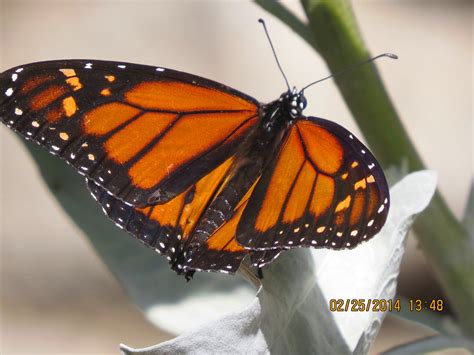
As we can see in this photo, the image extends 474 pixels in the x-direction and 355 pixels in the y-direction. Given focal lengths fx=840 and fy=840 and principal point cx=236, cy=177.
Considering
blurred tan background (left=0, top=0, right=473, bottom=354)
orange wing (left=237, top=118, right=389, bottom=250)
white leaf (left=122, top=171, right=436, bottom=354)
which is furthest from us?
blurred tan background (left=0, top=0, right=473, bottom=354)

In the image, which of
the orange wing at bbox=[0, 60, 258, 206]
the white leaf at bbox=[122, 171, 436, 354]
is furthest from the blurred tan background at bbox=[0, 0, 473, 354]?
the white leaf at bbox=[122, 171, 436, 354]

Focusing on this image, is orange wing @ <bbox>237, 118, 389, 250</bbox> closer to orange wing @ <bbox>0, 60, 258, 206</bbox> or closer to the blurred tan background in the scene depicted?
orange wing @ <bbox>0, 60, 258, 206</bbox>

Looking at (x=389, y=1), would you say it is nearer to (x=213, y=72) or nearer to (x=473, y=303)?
(x=213, y=72)

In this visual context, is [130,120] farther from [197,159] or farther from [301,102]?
[301,102]

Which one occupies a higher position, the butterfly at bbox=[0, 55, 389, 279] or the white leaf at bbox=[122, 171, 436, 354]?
the butterfly at bbox=[0, 55, 389, 279]

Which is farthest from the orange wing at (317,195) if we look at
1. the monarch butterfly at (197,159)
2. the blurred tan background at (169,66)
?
the blurred tan background at (169,66)

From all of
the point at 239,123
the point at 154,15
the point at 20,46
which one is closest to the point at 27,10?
the point at 20,46

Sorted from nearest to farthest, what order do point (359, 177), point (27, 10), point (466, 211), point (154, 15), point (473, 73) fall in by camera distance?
point (359, 177) → point (466, 211) → point (473, 73) → point (154, 15) → point (27, 10)

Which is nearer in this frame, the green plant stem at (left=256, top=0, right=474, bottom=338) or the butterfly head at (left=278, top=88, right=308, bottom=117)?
the green plant stem at (left=256, top=0, right=474, bottom=338)
